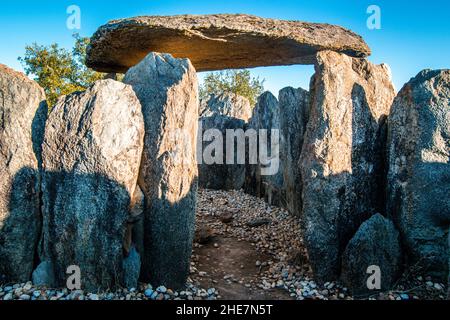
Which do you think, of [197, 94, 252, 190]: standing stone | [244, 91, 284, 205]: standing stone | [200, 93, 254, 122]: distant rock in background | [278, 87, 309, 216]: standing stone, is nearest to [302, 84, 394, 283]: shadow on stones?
[278, 87, 309, 216]: standing stone

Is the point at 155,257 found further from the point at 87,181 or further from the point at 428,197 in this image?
the point at 428,197

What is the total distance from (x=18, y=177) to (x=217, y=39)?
527cm

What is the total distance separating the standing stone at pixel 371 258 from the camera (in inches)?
226

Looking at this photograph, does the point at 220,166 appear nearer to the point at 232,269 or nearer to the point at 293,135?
the point at 293,135

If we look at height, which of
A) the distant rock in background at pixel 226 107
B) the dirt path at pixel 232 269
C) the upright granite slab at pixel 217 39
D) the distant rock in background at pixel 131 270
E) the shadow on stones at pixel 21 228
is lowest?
the dirt path at pixel 232 269

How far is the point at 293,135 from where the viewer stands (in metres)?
9.58

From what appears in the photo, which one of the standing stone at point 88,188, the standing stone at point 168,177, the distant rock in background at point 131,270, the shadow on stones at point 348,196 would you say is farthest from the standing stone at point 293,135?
the standing stone at point 88,188

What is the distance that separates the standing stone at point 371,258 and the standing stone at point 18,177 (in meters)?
4.98

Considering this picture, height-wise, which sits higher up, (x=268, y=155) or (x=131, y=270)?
(x=268, y=155)

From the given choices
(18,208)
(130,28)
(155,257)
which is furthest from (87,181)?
(130,28)

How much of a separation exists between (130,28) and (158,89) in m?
2.94

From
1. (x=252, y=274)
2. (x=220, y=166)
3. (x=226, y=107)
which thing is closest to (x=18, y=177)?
(x=252, y=274)

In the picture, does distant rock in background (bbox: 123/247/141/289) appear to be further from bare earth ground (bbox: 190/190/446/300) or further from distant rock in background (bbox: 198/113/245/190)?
distant rock in background (bbox: 198/113/245/190)

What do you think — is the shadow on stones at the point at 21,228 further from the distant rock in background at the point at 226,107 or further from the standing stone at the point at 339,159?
the distant rock in background at the point at 226,107
